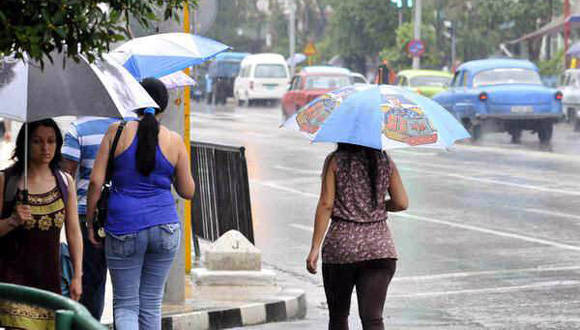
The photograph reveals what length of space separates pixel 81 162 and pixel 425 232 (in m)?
7.12

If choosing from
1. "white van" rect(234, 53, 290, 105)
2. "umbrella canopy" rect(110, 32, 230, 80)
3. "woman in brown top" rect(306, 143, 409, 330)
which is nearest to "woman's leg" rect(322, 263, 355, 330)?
"woman in brown top" rect(306, 143, 409, 330)

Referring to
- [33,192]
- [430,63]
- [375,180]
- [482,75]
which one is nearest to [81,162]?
[33,192]

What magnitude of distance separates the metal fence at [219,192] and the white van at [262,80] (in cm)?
3956

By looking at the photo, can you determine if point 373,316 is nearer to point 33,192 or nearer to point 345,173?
point 345,173

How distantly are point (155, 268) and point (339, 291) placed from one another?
3.15 ft

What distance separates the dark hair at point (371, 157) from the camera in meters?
6.58

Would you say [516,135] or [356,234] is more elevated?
[356,234]

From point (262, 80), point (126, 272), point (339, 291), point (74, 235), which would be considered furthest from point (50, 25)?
point (262, 80)

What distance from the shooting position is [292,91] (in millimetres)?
36312

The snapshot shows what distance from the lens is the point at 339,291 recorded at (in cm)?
656

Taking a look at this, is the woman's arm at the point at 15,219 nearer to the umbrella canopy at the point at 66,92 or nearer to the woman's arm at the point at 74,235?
the woman's arm at the point at 74,235

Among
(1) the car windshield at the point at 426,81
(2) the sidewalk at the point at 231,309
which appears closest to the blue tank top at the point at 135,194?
(2) the sidewalk at the point at 231,309

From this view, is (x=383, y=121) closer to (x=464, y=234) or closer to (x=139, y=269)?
(x=139, y=269)

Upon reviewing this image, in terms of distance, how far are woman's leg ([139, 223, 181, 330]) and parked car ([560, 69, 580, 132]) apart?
27.5 metres
